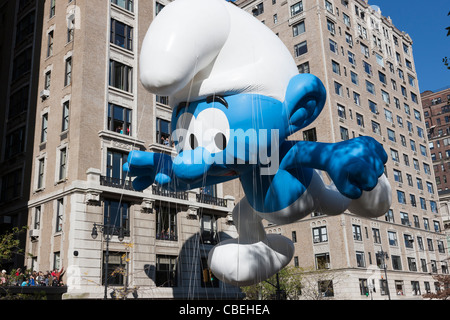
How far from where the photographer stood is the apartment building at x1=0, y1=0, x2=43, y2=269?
2763 cm

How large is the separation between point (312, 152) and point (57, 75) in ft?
75.7

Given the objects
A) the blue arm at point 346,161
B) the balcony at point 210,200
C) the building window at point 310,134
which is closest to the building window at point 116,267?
the balcony at point 210,200

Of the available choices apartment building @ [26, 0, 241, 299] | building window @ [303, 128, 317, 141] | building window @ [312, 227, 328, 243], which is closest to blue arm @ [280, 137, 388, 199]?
apartment building @ [26, 0, 241, 299]

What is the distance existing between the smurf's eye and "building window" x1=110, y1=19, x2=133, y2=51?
22162 mm

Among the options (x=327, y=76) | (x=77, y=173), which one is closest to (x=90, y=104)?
(x=77, y=173)

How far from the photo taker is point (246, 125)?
7.49 metres

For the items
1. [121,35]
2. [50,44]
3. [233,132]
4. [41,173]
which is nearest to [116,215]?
[41,173]

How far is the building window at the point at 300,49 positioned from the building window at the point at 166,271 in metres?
26.2

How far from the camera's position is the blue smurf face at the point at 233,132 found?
7406 millimetres

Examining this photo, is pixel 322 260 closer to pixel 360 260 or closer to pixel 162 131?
pixel 360 260

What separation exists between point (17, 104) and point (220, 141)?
2669 centimetres

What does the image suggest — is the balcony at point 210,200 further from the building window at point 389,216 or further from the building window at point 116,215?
the building window at point 389,216

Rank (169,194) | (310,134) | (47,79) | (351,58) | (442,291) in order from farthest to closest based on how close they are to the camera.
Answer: (351,58), (310,134), (442,291), (47,79), (169,194)

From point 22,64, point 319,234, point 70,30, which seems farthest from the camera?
point 319,234
